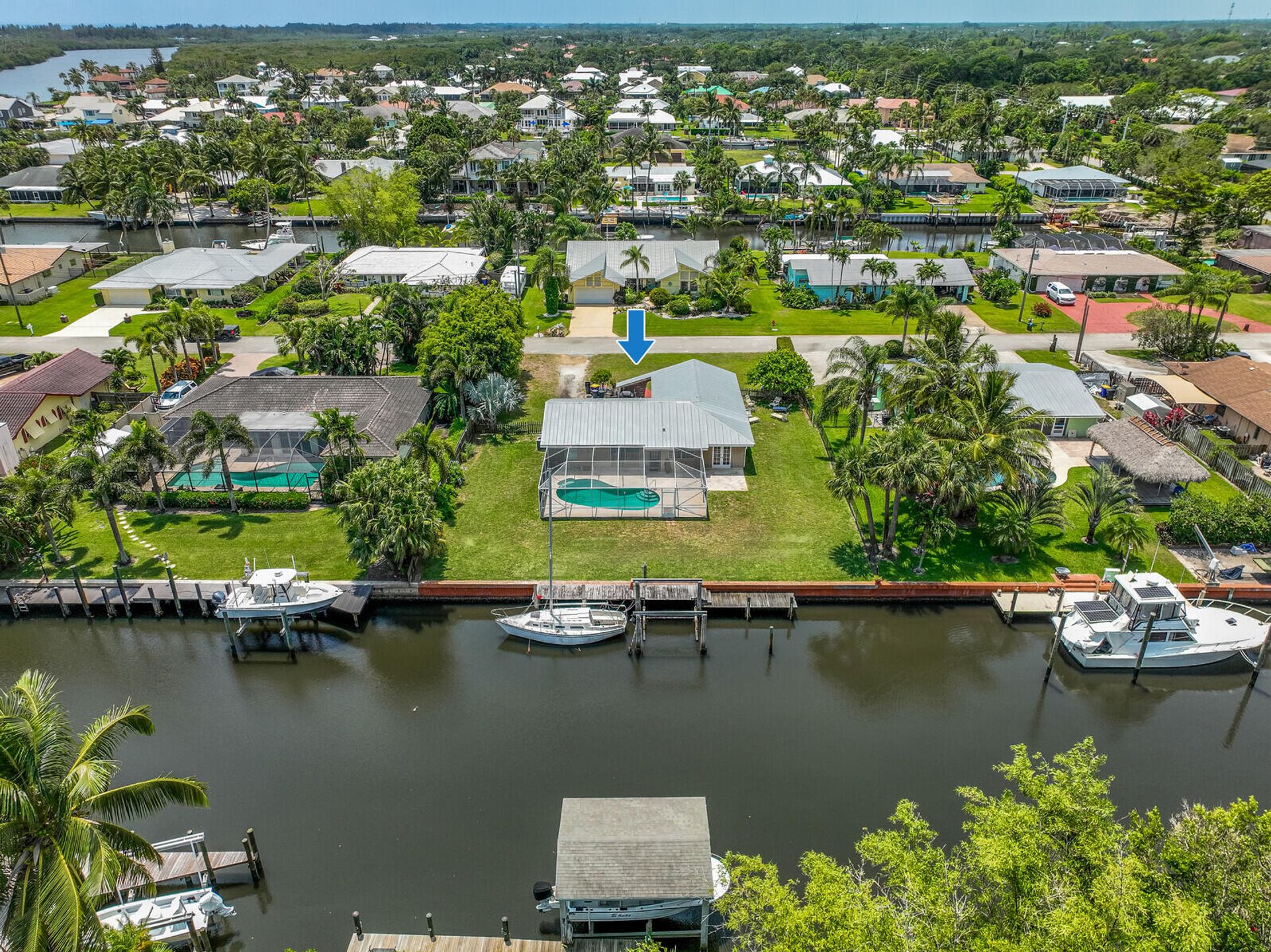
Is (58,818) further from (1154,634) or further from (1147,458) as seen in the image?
(1147,458)

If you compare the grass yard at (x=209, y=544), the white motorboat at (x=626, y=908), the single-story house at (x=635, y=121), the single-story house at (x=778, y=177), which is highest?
the single-story house at (x=635, y=121)

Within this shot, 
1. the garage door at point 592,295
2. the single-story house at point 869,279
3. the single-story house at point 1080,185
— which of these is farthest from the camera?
the single-story house at point 1080,185

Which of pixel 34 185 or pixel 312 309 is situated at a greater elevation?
pixel 34 185

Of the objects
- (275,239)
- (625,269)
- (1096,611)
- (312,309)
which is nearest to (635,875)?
(1096,611)

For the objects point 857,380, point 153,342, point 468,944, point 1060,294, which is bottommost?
point 468,944

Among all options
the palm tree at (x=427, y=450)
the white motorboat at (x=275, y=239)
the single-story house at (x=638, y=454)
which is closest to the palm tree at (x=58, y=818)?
the palm tree at (x=427, y=450)

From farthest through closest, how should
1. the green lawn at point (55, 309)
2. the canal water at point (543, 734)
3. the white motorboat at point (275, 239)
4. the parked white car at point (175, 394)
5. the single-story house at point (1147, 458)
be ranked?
1. the white motorboat at point (275, 239)
2. the green lawn at point (55, 309)
3. the parked white car at point (175, 394)
4. the single-story house at point (1147, 458)
5. the canal water at point (543, 734)

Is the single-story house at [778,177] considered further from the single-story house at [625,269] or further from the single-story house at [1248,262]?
the single-story house at [1248,262]

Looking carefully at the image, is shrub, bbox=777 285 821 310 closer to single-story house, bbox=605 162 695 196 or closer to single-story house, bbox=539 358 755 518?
single-story house, bbox=539 358 755 518
